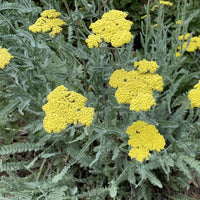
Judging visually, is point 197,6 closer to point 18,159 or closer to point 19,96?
point 19,96

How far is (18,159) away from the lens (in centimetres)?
226

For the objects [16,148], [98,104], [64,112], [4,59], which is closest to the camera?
[64,112]

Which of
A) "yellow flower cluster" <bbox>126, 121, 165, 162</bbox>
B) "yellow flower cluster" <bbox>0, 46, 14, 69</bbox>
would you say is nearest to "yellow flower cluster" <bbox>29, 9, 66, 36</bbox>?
"yellow flower cluster" <bbox>0, 46, 14, 69</bbox>

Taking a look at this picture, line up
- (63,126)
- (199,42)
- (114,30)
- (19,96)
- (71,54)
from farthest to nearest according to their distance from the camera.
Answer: (199,42) → (19,96) → (71,54) → (114,30) → (63,126)

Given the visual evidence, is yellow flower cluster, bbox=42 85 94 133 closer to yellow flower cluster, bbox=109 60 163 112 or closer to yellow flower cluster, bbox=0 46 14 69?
yellow flower cluster, bbox=109 60 163 112

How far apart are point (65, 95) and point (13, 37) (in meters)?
0.71

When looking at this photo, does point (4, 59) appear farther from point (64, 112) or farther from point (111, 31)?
point (111, 31)

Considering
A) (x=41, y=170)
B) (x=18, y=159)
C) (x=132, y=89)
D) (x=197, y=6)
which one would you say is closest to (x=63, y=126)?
(x=132, y=89)

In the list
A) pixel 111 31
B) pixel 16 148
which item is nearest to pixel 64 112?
pixel 111 31

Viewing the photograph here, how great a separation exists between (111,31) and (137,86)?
0.33 meters

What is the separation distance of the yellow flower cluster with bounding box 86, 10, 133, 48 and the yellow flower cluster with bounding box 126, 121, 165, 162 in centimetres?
A: 50

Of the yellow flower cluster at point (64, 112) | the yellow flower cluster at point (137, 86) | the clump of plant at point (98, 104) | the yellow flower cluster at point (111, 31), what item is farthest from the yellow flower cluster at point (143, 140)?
the yellow flower cluster at point (111, 31)

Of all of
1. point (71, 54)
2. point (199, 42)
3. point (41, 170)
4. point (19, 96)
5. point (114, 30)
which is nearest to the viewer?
point (114, 30)

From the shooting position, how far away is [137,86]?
1253 mm
